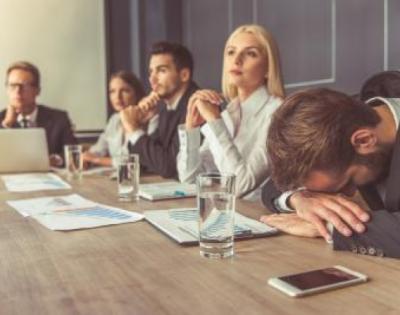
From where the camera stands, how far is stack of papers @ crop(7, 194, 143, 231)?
121 centimetres

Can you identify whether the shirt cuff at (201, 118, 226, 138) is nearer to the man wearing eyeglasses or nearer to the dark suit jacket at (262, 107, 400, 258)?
the dark suit jacket at (262, 107, 400, 258)

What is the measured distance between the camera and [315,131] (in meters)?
1.03

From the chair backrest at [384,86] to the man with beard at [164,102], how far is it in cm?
107

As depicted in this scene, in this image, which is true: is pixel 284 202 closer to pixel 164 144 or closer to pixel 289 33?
pixel 164 144

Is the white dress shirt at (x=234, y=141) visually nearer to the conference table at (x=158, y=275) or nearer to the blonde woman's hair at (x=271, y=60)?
the blonde woman's hair at (x=271, y=60)

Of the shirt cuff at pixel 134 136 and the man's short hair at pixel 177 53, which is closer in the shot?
the shirt cuff at pixel 134 136

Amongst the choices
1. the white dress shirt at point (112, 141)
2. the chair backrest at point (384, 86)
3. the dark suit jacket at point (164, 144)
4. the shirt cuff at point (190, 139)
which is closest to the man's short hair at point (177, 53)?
the dark suit jacket at point (164, 144)

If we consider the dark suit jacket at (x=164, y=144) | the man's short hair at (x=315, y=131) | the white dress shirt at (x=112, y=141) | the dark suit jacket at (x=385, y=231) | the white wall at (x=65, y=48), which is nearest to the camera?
the dark suit jacket at (x=385, y=231)

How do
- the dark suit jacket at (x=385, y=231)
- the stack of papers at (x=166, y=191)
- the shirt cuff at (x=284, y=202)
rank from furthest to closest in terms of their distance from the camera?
1. the stack of papers at (x=166, y=191)
2. the shirt cuff at (x=284, y=202)
3. the dark suit jacket at (x=385, y=231)

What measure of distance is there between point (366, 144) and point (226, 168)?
814 mm

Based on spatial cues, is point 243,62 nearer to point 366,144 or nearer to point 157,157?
point 157,157

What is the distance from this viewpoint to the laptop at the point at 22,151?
2.39 m

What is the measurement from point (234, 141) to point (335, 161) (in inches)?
41.7

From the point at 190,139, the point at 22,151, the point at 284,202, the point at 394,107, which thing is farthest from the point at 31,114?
the point at 394,107
